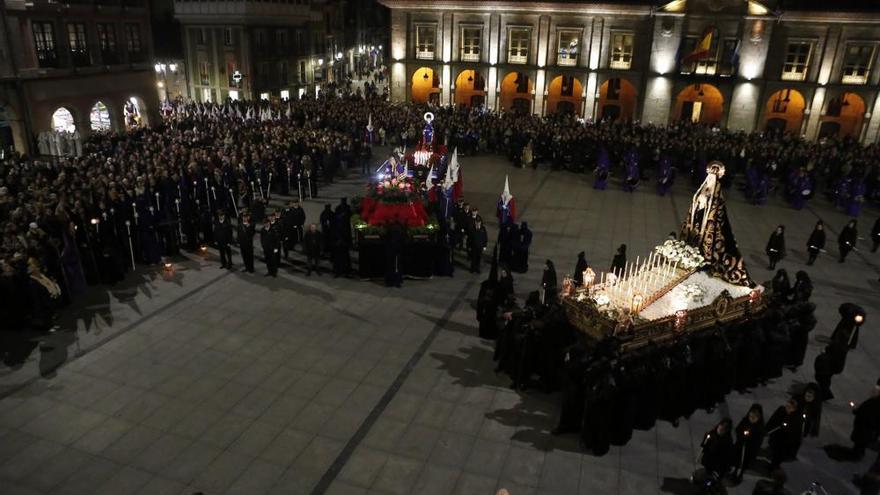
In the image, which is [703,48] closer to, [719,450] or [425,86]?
[425,86]

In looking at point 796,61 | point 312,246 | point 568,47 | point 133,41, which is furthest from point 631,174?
point 133,41

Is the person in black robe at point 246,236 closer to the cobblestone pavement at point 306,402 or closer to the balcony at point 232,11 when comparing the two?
the cobblestone pavement at point 306,402

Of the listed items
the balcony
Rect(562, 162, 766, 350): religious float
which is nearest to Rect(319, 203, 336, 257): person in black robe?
Rect(562, 162, 766, 350): religious float

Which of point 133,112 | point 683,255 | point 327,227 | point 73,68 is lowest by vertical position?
point 327,227

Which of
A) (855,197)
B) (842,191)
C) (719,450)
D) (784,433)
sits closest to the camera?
(719,450)

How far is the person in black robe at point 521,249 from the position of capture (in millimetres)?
15461

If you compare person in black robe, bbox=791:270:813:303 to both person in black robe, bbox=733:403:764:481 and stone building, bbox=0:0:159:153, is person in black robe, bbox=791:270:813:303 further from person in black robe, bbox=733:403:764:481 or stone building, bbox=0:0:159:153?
stone building, bbox=0:0:159:153

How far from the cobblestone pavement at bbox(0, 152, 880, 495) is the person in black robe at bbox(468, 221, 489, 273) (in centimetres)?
45

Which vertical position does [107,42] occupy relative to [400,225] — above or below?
above

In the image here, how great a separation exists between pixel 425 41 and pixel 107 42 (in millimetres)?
22373

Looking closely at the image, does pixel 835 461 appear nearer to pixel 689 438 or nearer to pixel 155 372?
pixel 689 438

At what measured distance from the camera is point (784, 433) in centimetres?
842

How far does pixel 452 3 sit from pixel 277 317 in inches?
1420

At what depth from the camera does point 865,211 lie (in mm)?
22750
